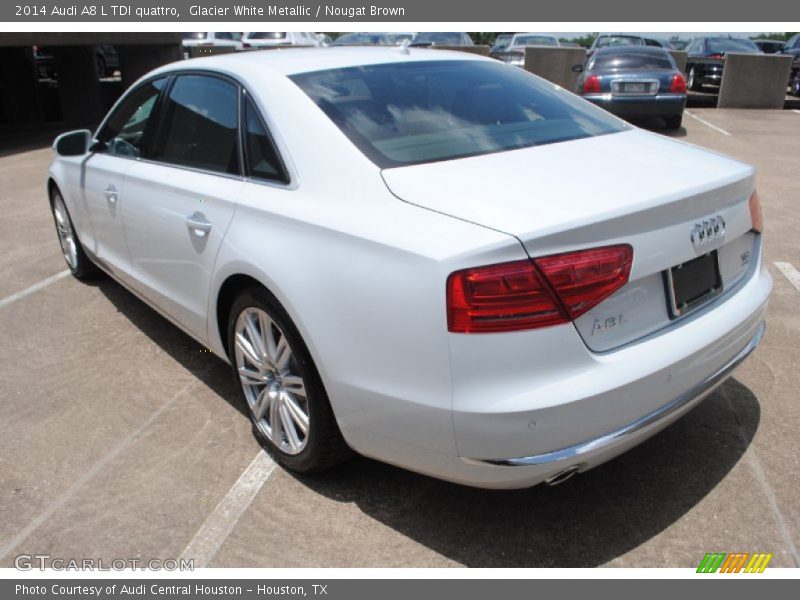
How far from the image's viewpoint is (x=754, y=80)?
16812mm

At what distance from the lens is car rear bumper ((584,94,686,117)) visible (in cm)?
1252

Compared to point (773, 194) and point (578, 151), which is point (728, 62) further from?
point (578, 151)

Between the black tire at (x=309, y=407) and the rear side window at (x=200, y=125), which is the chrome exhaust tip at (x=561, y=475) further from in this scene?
the rear side window at (x=200, y=125)

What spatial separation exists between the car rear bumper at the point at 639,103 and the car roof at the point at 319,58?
934 centimetres

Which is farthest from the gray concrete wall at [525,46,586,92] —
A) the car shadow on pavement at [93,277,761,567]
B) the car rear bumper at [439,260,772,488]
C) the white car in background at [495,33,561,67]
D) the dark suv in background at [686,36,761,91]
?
the car rear bumper at [439,260,772,488]

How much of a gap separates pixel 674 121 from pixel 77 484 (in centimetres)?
1238

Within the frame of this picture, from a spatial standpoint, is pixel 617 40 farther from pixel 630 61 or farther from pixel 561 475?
pixel 561 475

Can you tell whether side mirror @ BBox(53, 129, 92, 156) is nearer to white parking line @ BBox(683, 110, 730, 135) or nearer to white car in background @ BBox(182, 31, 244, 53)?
white parking line @ BBox(683, 110, 730, 135)

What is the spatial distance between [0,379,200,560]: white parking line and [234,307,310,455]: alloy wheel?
64cm

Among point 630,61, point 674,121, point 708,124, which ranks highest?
point 630,61

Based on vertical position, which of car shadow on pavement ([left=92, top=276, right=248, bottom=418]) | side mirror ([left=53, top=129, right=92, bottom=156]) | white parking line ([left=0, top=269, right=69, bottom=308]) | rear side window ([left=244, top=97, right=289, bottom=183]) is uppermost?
rear side window ([left=244, top=97, right=289, bottom=183])

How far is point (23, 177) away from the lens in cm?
1034

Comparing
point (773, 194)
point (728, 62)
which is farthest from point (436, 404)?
point (728, 62)

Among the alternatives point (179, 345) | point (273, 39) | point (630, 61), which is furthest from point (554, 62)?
point (179, 345)
